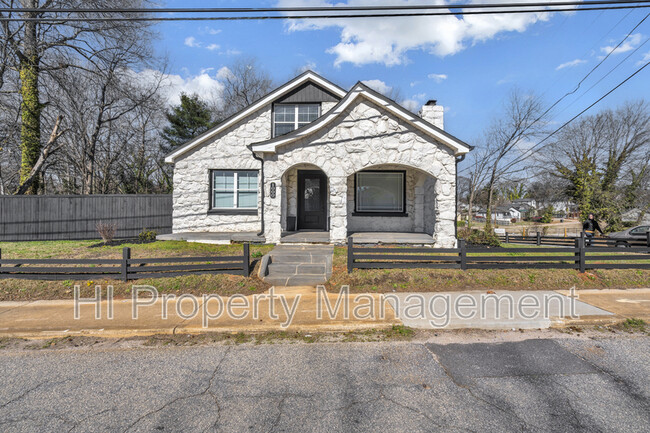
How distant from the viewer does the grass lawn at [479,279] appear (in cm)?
644

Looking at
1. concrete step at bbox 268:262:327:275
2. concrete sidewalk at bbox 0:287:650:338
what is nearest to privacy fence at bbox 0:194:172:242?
concrete sidewalk at bbox 0:287:650:338

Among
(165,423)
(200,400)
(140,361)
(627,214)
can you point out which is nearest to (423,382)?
(200,400)

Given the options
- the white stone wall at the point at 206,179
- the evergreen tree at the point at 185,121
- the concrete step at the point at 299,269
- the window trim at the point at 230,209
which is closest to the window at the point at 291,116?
the white stone wall at the point at 206,179

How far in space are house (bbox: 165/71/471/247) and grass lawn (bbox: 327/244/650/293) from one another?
255 centimetres

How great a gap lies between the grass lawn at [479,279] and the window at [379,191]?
203 inches

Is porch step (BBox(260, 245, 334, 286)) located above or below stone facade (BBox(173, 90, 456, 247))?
below

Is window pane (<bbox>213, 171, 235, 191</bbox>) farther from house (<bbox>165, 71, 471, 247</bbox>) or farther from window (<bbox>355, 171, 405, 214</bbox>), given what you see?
window (<bbox>355, 171, 405, 214</bbox>)

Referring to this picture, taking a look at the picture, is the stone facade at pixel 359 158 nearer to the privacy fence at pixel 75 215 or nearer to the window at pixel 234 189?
the window at pixel 234 189

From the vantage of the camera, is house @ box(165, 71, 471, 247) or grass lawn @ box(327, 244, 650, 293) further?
house @ box(165, 71, 471, 247)

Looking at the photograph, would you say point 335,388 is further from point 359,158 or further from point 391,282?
point 359,158

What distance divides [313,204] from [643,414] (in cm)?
1015

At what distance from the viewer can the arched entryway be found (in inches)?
458

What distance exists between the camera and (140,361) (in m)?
3.58

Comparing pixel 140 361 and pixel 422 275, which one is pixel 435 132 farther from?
pixel 140 361
